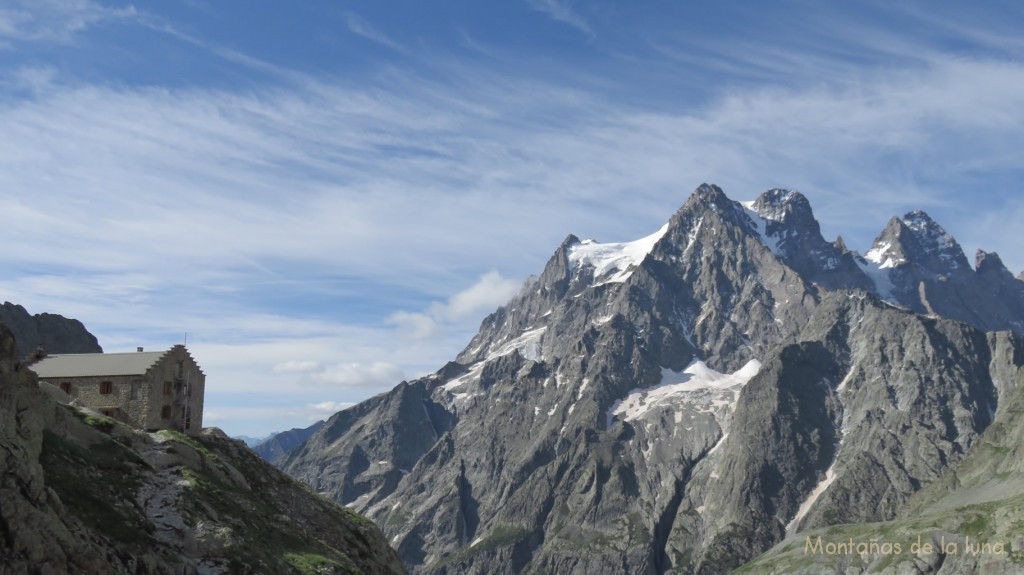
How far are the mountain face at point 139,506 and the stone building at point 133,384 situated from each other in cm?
483

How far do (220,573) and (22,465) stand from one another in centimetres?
1404

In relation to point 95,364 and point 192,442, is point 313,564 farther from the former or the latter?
point 95,364

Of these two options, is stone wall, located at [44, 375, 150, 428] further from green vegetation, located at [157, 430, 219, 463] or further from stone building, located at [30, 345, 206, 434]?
green vegetation, located at [157, 430, 219, 463]

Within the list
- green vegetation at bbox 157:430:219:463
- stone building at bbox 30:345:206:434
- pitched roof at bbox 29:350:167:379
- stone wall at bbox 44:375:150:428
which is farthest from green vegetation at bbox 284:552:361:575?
pitched roof at bbox 29:350:167:379

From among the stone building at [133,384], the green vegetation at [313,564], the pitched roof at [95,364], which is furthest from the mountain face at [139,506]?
Answer: the pitched roof at [95,364]

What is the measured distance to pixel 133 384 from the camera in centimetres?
7362

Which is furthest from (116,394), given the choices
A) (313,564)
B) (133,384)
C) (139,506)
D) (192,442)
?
(313,564)

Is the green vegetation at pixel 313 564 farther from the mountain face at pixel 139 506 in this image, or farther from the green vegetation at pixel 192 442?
the green vegetation at pixel 192 442

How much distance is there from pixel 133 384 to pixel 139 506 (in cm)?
2235

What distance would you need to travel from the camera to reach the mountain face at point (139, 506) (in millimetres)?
40188

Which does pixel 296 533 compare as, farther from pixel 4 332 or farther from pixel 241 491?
pixel 4 332

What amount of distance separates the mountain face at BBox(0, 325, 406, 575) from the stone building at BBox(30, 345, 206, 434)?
190 inches

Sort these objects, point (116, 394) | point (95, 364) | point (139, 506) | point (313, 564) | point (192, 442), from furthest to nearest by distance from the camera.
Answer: point (95, 364) → point (116, 394) → point (192, 442) → point (313, 564) → point (139, 506)

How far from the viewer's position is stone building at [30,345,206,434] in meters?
73.1
